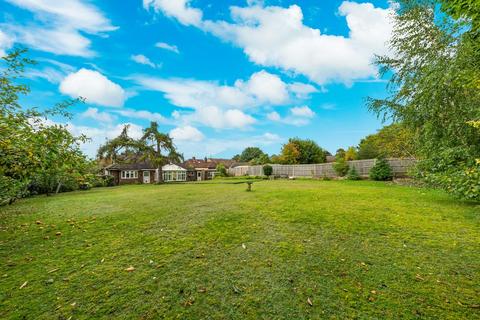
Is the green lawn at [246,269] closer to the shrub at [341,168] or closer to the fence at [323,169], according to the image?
the fence at [323,169]

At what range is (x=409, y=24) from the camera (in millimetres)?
7793

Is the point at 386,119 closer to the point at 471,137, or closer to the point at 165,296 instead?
the point at 471,137

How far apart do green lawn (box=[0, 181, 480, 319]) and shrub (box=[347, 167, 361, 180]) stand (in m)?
14.7

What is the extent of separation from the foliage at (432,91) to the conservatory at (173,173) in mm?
31892

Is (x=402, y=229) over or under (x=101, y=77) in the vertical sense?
under

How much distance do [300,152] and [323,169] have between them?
1058cm

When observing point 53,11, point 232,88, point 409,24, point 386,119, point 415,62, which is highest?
point 232,88

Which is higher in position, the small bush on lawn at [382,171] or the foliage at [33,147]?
the foliage at [33,147]

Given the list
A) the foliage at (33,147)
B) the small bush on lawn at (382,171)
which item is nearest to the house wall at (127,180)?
the foliage at (33,147)

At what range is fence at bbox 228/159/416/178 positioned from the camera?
638 inches

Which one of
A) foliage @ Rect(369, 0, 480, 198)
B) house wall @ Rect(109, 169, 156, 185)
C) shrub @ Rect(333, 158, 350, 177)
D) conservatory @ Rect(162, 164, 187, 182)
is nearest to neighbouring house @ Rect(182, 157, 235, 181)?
conservatory @ Rect(162, 164, 187, 182)

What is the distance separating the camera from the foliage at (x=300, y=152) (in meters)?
32.8

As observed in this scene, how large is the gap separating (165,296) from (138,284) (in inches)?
19.9

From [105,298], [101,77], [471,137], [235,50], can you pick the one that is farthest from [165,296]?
[235,50]
